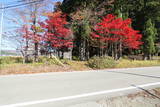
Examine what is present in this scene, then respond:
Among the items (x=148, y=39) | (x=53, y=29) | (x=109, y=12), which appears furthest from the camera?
(x=148, y=39)

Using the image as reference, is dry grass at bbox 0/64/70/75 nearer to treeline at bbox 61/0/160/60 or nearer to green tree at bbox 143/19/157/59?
treeline at bbox 61/0/160/60

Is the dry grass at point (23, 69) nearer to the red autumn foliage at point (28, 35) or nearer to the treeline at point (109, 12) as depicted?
the red autumn foliage at point (28, 35)

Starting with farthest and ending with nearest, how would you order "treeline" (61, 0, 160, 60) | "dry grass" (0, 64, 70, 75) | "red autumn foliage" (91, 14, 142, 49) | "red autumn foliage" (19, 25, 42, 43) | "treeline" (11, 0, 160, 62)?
1. "treeline" (61, 0, 160, 60)
2. "red autumn foliage" (91, 14, 142, 49)
3. "treeline" (11, 0, 160, 62)
4. "red autumn foliage" (19, 25, 42, 43)
5. "dry grass" (0, 64, 70, 75)

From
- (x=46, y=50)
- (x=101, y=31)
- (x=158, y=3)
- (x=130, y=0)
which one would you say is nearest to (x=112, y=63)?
(x=101, y=31)

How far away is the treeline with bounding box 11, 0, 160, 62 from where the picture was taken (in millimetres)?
13841

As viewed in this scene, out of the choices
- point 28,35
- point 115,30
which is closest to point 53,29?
point 28,35

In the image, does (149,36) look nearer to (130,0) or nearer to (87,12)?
(130,0)

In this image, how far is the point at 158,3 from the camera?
20.7 m

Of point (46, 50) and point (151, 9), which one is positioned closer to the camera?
point (46, 50)

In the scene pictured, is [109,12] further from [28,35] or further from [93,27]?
[28,35]

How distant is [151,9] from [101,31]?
12.4 metres

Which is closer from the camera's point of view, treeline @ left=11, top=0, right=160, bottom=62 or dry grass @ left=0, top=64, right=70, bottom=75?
dry grass @ left=0, top=64, right=70, bottom=75

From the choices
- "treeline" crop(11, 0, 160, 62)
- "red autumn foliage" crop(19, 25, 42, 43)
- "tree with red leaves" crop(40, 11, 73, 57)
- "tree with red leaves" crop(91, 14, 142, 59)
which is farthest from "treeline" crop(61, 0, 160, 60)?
"red autumn foliage" crop(19, 25, 42, 43)

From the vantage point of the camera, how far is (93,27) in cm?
1733
